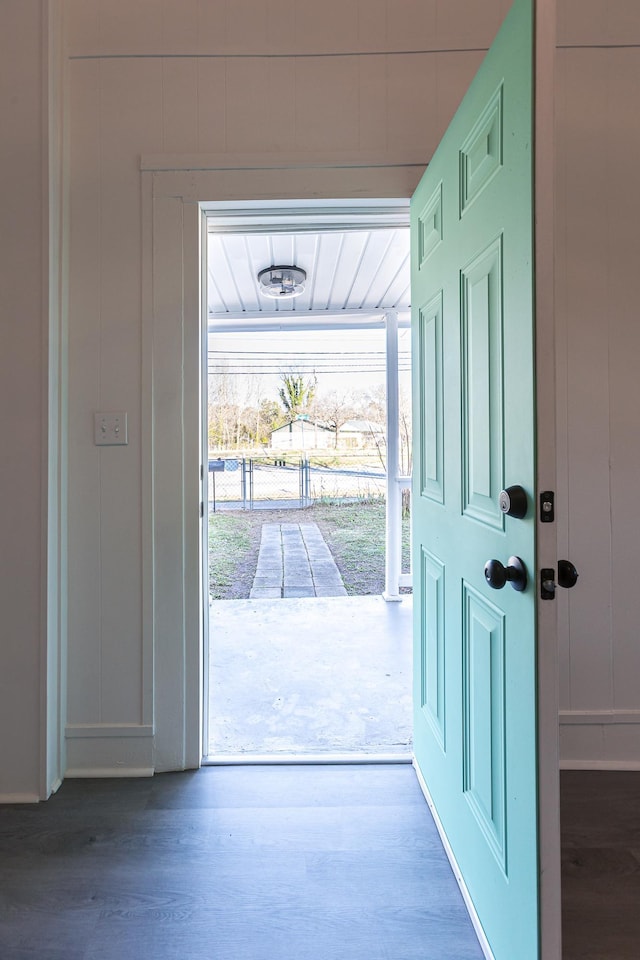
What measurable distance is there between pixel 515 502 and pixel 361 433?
3.84 meters

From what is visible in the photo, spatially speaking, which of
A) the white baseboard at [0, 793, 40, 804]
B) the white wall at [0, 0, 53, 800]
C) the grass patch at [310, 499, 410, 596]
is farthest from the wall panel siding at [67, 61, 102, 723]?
the grass patch at [310, 499, 410, 596]

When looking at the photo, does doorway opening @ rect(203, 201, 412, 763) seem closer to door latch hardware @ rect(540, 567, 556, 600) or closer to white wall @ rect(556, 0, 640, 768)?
Result: white wall @ rect(556, 0, 640, 768)

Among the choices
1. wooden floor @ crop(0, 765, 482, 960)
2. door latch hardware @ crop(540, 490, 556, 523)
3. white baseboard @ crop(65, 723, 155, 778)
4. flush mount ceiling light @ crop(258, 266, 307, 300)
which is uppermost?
flush mount ceiling light @ crop(258, 266, 307, 300)

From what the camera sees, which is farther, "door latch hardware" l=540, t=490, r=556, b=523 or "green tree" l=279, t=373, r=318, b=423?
"green tree" l=279, t=373, r=318, b=423

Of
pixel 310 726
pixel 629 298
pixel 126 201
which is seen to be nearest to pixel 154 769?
pixel 310 726

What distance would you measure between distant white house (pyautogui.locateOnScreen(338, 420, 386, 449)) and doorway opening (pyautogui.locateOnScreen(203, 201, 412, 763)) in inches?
0.5

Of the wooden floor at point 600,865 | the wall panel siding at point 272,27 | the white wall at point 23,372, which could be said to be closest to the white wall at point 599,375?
the wooden floor at point 600,865

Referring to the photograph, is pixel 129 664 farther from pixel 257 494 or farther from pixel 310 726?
pixel 257 494

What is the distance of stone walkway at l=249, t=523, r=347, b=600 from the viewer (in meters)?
4.35

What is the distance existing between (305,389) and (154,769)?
364cm

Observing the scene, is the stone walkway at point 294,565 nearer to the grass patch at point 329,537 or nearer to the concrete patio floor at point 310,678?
the grass patch at point 329,537

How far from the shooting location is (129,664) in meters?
1.85

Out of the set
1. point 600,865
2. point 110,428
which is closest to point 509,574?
point 600,865

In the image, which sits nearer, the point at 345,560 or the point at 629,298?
the point at 629,298
